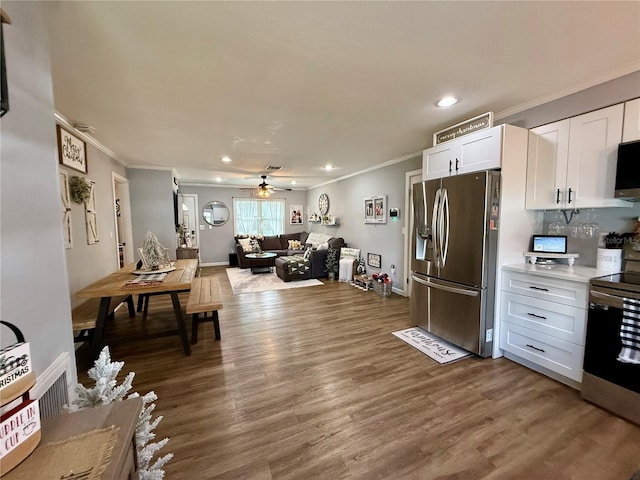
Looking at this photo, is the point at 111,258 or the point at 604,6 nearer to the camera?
the point at 604,6

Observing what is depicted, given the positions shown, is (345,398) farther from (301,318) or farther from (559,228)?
(559,228)

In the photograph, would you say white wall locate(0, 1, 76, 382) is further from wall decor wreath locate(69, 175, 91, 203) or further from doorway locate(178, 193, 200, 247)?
doorway locate(178, 193, 200, 247)

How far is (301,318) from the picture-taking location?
3682 mm

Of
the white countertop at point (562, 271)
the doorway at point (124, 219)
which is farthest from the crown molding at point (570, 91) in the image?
the doorway at point (124, 219)

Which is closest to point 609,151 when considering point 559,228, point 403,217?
point 559,228

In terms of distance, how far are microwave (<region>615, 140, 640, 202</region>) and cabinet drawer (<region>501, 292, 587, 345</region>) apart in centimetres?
91

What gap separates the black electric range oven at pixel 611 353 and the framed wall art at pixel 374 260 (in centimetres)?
342

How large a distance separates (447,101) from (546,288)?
6.04 feet

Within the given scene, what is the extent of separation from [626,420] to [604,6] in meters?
2.53

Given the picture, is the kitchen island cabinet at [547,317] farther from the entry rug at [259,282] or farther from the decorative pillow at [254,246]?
the decorative pillow at [254,246]

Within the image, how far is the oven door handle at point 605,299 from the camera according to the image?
71.7 inches

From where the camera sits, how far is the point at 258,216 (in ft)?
27.8

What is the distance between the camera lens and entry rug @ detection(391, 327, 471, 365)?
265 cm

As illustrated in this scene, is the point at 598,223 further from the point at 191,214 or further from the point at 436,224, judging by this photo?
the point at 191,214
